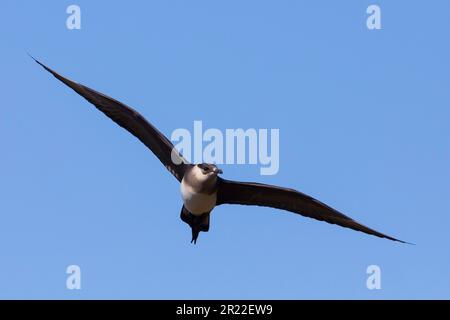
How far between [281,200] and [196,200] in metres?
2.11

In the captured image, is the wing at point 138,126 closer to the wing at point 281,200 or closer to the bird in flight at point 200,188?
the bird in flight at point 200,188

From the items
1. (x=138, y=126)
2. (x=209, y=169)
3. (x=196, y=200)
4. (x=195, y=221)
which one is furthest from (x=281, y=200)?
(x=138, y=126)

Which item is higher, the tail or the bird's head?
the bird's head

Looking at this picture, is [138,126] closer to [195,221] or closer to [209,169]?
[209,169]

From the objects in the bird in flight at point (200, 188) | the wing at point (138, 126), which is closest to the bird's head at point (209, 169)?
the bird in flight at point (200, 188)

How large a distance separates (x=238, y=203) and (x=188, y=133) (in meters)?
2.30

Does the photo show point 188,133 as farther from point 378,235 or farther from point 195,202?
point 378,235

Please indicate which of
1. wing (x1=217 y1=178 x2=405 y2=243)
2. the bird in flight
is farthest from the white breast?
wing (x1=217 y1=178 x2=405 y2=243)

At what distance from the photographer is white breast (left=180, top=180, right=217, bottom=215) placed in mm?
18094

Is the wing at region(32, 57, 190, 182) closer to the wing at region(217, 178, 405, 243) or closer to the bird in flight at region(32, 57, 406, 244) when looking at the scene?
the bird in flight at region(32, 57, 406, 244)

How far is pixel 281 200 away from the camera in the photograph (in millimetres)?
19344

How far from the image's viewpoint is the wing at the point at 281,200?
61.3ft
